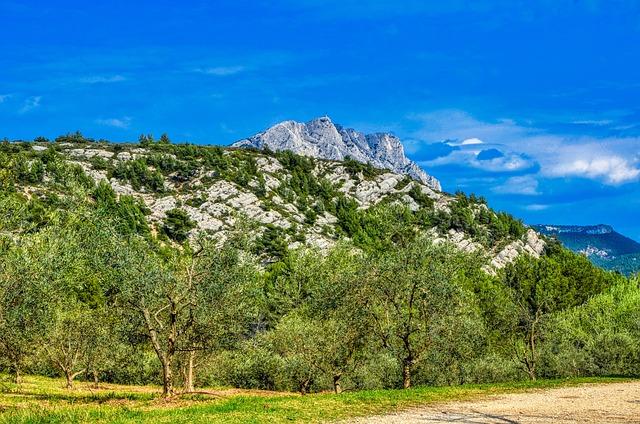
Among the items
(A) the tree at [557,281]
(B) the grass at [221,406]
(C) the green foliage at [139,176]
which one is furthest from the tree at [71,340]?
(C) the green foliage at [139,176]

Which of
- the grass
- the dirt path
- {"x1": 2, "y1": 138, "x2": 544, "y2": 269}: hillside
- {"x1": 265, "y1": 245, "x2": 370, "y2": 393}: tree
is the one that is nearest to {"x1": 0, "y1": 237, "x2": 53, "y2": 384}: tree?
the grass

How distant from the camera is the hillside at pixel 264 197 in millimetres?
145750

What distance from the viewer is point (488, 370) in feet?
175

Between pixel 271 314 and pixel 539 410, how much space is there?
66.6 metres

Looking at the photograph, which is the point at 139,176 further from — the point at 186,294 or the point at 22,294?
the point at 186,294

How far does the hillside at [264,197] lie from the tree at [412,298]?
98.3 meters

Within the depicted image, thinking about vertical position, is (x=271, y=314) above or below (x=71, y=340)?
above

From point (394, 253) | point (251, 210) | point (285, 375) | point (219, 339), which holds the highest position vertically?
point (251, 210)

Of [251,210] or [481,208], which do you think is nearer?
[251,210]

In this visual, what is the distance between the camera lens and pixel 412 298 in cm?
3672

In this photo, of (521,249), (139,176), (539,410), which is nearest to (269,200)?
(139,176)

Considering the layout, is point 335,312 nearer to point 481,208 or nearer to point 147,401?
point 147,401

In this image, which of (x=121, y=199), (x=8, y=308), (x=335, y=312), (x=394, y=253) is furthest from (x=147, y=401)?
(x=121, y=199)

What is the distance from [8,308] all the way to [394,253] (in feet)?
79.7
